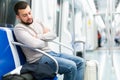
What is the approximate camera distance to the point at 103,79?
455cm

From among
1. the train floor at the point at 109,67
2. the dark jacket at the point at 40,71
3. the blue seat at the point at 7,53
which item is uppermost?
the blue seat at the point at 7,53

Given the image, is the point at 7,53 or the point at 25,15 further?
the point at 25,15

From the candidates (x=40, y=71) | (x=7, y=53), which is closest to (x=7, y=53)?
(x=7, y=53)

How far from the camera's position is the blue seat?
8.43 feet

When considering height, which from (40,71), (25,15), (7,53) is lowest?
(40,71)

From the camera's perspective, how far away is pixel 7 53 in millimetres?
→ 2650

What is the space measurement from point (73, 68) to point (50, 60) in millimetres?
289

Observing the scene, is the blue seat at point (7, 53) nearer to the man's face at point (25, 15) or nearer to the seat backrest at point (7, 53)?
the seat backrest at point (7, 53)

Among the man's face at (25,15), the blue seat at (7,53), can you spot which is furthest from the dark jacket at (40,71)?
the man's face at (25,15)

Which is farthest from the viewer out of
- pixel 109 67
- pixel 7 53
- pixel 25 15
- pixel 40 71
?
pixel 109 67

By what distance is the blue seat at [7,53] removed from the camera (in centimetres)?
257

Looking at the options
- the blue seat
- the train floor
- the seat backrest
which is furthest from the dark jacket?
the train floor

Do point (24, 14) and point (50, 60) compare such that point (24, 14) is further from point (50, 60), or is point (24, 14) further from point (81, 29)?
point (81, 29)

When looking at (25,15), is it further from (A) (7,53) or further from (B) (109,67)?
(B) (109,67)
